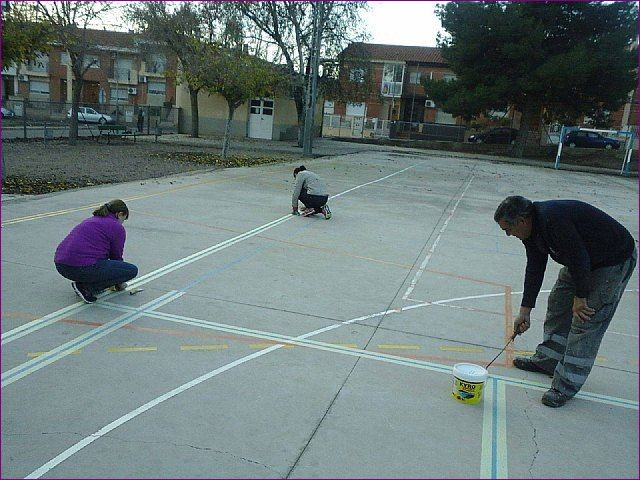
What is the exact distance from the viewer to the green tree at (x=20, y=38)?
38.7 ft

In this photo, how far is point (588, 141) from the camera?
4631 centimetres

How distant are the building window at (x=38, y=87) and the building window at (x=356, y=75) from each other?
125 ft

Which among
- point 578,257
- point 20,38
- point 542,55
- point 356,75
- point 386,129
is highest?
point 542,55

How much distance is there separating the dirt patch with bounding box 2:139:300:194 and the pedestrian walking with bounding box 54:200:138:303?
7122 mm

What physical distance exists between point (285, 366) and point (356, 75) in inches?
1299

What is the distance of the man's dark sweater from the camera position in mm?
3980

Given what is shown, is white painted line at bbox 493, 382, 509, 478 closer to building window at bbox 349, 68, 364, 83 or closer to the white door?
building window at bbox 349, 68, 364, 83

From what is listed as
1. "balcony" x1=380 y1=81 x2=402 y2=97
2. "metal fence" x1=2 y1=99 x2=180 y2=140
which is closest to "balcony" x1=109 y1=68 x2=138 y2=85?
"metal fence" x1=2 y1=99 x2=180 y2=140

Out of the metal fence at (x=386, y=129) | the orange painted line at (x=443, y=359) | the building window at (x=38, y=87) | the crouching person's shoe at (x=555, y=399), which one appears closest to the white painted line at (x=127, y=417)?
the orange painted line at (x=443, y=359)

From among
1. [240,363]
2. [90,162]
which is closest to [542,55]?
[90,162]

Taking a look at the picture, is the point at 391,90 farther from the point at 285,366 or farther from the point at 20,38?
the point at 285,366

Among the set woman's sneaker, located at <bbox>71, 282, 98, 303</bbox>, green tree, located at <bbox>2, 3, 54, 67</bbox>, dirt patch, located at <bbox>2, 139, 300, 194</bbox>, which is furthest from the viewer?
dirt patch, located at <bbox>2, 139, 300, 194</bbox>

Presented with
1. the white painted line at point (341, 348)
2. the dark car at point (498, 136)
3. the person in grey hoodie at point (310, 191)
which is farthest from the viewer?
the dark car at point (498, 136)

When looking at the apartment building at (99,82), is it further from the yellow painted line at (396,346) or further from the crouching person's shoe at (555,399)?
the crouching person's shoe at (555,399)
